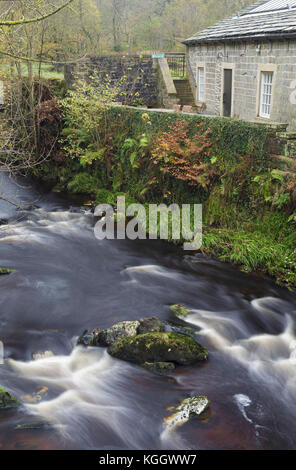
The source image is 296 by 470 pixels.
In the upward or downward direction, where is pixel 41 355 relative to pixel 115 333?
downward

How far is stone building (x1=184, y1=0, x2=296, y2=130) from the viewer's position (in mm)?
13344

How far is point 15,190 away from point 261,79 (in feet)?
33.5

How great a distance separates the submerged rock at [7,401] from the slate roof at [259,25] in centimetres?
1220

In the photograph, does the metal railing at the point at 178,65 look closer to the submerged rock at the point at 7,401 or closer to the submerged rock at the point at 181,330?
the submerged rock at the point at 181,330

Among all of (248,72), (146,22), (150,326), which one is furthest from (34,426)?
(146,22)

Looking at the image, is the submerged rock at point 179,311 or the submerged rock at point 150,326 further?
the submerged rock at point 179,311

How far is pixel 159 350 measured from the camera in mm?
7188

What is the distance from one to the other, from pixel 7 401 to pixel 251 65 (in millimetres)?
13925

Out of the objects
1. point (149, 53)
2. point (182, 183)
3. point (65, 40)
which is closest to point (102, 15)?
point (65, 40)

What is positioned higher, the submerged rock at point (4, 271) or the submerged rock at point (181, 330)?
the submerged rock at point (4, 271)

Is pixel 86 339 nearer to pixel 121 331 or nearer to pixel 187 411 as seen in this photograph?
pixel 121 331

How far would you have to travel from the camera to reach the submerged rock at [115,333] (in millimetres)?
7734

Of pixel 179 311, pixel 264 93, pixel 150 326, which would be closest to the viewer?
pixel 150 326

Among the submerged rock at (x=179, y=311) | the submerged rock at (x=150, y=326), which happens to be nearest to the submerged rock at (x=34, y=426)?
the submerged rock at (x=150, y=326)
